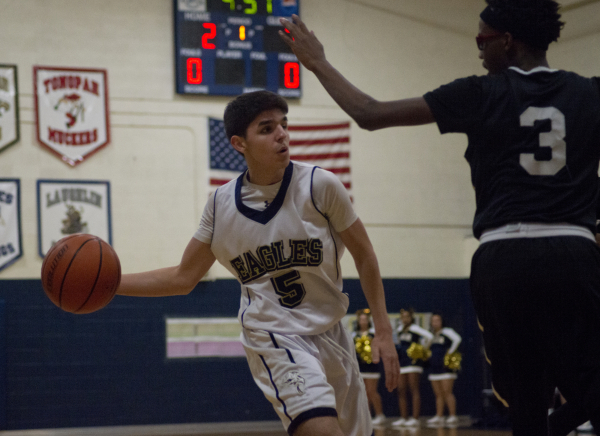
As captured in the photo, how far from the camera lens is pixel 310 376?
2939 millimetres

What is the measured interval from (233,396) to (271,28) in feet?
20.7

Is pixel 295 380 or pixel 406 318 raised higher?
pixel 295 380

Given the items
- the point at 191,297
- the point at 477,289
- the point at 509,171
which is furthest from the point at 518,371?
the point at 191,297

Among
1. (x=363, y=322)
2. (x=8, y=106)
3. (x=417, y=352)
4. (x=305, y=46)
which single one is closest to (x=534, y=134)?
(x=305, y=46)

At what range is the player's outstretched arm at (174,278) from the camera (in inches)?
139

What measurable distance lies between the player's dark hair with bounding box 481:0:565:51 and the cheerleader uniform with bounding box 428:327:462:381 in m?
9.53

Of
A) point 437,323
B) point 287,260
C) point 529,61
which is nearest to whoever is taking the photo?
point 529,61

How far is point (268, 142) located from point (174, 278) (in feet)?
2.92

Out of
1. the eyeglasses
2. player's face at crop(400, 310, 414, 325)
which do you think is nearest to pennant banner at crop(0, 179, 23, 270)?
player's face at crop(400, 310, 414, 325)

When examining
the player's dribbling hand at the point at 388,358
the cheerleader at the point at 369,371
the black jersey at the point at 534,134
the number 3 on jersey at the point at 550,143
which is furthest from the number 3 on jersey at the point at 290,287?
the cheerleader at the point at 369,371

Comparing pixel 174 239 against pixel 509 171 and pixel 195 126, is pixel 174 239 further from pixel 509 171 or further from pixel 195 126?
pixel 509 171

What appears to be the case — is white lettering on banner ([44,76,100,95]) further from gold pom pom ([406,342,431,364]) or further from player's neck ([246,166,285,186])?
player's neck ([246,166,285,186])

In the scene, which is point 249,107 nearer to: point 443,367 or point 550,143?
point 550,143

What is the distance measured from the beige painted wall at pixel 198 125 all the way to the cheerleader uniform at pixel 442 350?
137 cm
